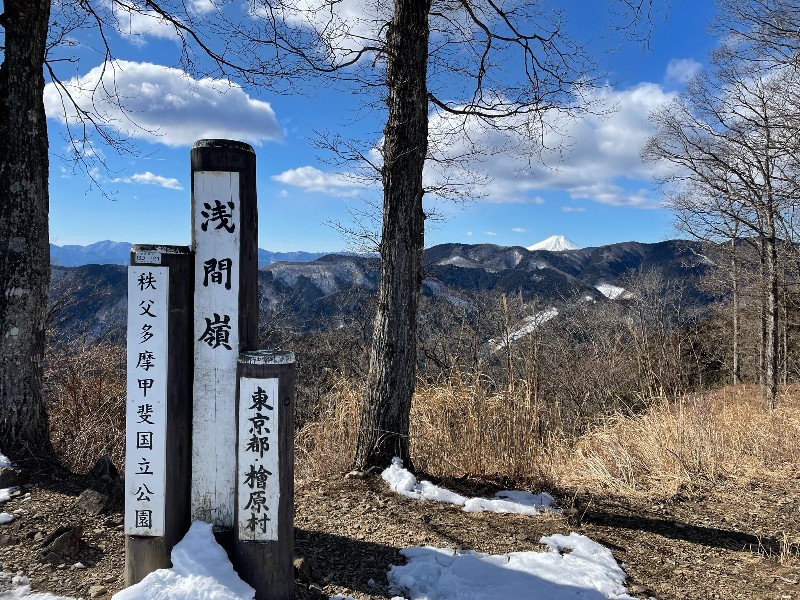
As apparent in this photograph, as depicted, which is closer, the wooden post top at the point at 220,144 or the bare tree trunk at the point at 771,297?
the wooden post top at the point at 220,144

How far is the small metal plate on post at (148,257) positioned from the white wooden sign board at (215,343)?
0.17m

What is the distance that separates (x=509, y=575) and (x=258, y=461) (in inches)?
56.8

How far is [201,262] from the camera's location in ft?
→ 8.18

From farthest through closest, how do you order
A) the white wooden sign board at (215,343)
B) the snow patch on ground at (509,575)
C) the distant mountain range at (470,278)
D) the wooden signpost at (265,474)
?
the distant mountain range at (470,278), the snow patch on ground at (509,575), the white wooden sign board at (215,343), the wooden signpost at (265,474)

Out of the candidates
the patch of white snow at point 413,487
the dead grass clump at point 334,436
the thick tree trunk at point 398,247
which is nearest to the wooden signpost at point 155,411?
the patch of white snow at point 413,487

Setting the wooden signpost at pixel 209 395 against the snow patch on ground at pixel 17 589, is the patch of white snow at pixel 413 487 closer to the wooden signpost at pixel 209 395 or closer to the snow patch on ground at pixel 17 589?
the wooden signpost at pixel 209 395

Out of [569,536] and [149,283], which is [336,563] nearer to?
[569,536]

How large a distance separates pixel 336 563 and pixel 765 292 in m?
13.7

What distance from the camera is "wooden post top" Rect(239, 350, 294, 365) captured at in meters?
2.37

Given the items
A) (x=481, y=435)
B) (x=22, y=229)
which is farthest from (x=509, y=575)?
(x=22, y=229)

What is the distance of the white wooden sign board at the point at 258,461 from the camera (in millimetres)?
2375

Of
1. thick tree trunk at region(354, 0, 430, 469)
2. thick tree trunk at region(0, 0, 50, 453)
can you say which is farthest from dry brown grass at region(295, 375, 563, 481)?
thick tree trunk at region(0, 0, 50, 453)

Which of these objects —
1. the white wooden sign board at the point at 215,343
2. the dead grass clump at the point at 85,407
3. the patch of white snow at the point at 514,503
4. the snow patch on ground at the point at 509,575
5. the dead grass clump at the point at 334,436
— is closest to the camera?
the white wooden sign board at the point at 215,343

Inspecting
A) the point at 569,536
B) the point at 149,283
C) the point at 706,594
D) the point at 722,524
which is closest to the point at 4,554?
the point at 149,283
